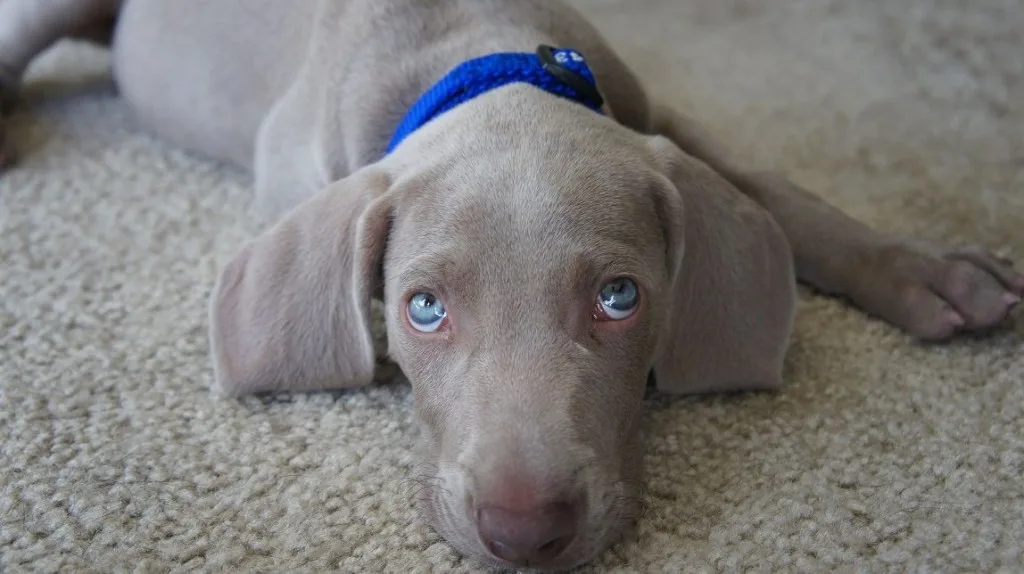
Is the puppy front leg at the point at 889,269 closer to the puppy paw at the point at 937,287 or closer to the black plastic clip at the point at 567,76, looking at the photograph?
the puppy paw at the point at 937,287

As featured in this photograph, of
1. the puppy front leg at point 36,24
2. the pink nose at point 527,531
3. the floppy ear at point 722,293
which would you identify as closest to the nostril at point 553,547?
the pink nose at point 527,531

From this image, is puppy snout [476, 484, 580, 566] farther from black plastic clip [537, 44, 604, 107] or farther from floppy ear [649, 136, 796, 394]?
black plastic clip [537, 44, 604, 107]

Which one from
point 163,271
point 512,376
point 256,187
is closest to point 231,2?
point 256,187

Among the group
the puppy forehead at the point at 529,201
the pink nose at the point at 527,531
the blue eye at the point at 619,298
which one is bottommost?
the pink nose at the point at 527,531

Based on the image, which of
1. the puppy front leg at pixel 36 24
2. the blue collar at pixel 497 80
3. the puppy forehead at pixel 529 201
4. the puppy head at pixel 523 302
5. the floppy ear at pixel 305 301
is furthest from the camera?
the puppy front leg at pixel 36 24

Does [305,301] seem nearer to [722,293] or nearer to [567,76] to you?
[567,76]

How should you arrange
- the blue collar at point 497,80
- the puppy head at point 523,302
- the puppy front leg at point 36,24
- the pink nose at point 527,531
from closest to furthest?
the pink nose at point 527,531 < the puppy head at point 523,302 < the blue collar at point 497,80 < the puppy front leg at point 36,24

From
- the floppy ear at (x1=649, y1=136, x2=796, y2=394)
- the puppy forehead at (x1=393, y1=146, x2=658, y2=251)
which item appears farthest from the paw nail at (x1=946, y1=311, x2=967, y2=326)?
the puppy forehead at (x1=393, y1=146, x2=658, y2=251)
